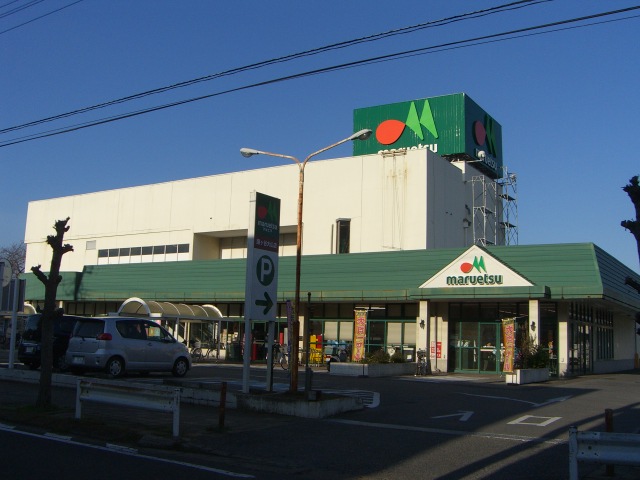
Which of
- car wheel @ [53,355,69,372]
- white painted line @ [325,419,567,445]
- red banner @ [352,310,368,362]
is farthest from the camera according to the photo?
red banner @ [352,310,368,362]

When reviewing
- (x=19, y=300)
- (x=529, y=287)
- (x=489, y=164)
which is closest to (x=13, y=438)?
(x=19, y=300)

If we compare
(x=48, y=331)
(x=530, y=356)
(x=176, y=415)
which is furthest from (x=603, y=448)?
(x=530, y=356)

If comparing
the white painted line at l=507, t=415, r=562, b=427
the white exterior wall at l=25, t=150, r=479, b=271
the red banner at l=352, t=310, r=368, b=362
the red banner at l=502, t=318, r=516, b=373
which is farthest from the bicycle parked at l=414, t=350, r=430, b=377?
the white painted line at l=507, t=415, r=562, b=427

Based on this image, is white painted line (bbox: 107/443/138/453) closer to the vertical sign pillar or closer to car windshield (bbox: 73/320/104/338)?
the vertical sign pillar

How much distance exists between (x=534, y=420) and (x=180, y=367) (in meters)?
11.1

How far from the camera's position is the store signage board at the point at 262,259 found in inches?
594

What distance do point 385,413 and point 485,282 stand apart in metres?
14.3

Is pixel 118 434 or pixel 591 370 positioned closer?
pixel 118 434

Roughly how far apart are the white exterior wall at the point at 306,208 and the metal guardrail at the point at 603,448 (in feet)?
96.4

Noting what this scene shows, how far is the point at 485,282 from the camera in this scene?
1089 inches

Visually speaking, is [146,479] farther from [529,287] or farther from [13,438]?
[529,287]

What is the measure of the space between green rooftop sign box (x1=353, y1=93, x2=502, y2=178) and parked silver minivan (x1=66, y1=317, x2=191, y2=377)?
29652 millimetres

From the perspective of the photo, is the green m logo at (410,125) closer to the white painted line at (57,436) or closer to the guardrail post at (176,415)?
the guardrail post at (176,415)

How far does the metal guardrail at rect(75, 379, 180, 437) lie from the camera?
10680 mm
